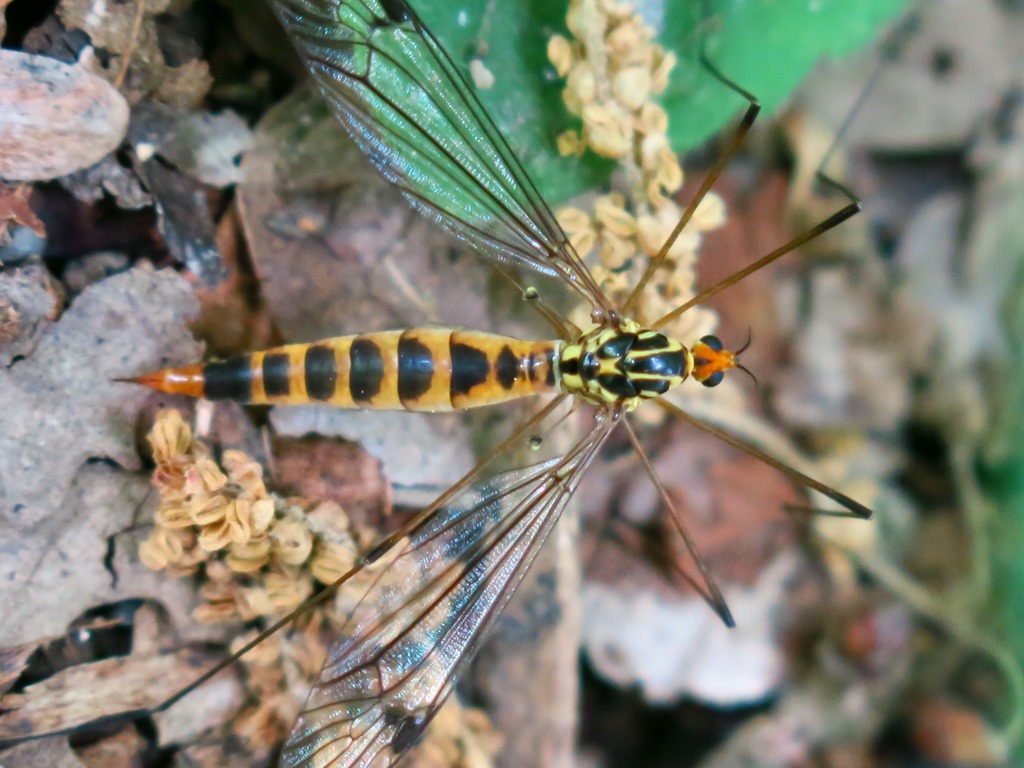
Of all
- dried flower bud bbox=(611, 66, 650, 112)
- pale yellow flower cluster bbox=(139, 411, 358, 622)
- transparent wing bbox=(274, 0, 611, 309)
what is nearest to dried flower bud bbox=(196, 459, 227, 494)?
pale yellow flower cluster bbox=(139, 411, 358, 622)

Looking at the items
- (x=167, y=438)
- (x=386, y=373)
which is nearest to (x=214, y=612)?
(x=167, y=438)

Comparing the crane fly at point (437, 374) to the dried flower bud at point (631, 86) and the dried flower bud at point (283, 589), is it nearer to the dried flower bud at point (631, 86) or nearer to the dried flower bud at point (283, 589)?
the dried flower bud at point (283, 589)

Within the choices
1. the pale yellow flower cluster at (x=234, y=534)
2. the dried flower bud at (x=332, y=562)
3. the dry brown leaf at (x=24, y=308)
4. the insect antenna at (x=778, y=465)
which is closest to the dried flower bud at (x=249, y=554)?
the pale yellow flower cluster at (x=234, y=534)

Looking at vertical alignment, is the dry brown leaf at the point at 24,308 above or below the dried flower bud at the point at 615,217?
above

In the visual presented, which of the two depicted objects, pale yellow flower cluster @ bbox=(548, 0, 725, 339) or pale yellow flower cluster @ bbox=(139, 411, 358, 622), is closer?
pale yellow flower cluster @ bbox=(139, 411, 358, 622)

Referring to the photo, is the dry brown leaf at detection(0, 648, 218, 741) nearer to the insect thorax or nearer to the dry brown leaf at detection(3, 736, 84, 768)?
the dry brown leaf at detection(3, 736, 84, 768)

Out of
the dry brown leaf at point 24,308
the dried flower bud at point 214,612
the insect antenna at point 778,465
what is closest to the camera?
the dry brown leaf at point 24,308
